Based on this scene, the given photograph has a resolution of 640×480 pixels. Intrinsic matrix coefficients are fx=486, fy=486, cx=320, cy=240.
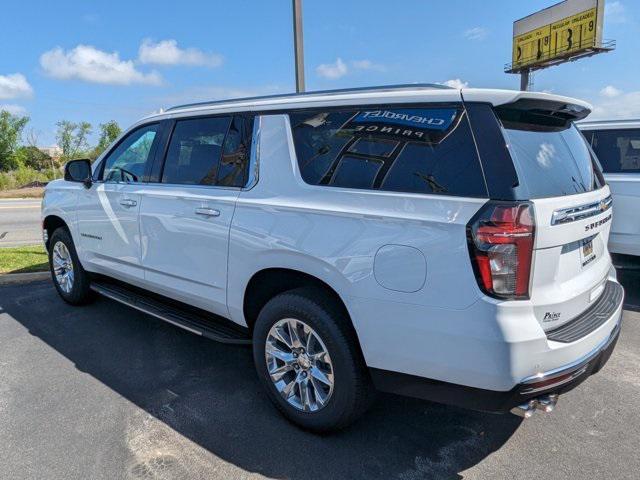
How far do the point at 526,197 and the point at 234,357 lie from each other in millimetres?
2724

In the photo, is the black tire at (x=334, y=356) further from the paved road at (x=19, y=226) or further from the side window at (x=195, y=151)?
the paved road at (x=19, y=226)

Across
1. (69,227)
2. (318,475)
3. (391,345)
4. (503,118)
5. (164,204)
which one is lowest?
(318,475)

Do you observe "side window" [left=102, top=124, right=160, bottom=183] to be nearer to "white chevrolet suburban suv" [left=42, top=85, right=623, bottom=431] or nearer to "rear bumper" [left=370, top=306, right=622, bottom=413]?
"white chevrolet suburban suv" [left=42, top=85, right=623, bottom=431]

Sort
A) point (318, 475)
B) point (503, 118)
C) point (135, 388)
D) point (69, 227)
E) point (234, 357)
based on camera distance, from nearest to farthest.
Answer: point (503, 118), point (318, 475), point (135, 388), point (234, 357), point (69, 227)

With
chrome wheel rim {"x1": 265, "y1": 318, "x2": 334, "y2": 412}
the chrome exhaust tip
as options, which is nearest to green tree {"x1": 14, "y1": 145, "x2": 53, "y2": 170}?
chrome wheel rim {"x1": 265, "y1": 318, "x2": 334, "y2": 412}

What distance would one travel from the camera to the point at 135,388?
3.46 meters

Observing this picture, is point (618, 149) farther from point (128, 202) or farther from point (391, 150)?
point (128, 202)

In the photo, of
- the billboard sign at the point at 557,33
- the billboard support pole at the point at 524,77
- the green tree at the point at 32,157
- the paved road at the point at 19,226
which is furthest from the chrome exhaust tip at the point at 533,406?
the green tree at the point at 32,157

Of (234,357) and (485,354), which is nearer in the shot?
(485,354)

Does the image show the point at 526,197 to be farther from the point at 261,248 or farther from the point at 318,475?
the point at 318,475

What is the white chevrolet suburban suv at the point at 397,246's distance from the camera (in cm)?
218

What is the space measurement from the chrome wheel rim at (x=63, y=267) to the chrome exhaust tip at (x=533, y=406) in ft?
14.6

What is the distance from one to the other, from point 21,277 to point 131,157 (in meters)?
3.20

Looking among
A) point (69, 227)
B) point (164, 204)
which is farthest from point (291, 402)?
point (69, 227)
